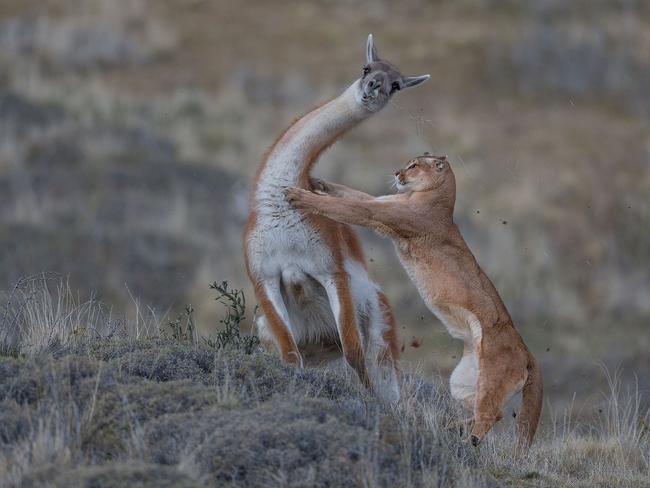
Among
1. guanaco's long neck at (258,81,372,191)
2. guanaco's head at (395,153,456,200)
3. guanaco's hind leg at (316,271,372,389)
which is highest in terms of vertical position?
guanaco's long neck at (258,81,372,191)

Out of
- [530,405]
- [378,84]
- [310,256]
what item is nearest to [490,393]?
[530,405]

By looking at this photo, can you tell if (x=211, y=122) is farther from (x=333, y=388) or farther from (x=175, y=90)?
(x=333, y=388)

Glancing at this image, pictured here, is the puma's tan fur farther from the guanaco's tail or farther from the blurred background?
the blurred background

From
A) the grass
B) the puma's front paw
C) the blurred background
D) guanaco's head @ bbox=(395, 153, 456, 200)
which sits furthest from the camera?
the blurred background

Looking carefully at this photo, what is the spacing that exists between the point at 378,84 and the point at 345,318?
1852mm

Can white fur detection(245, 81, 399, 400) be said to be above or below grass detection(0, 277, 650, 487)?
above

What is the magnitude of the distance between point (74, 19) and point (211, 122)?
7.48m

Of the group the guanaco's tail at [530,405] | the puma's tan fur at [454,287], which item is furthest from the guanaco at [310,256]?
the guanaco's tail at [530,405]

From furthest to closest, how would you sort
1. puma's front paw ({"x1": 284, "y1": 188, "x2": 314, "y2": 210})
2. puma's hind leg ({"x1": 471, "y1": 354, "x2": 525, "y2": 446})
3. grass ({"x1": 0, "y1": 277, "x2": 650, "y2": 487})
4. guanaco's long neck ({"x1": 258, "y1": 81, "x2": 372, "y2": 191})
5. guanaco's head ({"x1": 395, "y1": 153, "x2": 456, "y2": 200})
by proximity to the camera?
guanaco's head ({"x1": 395, "y1": 153, "x2": 456, "y2": 200}), guanaco's long neck ({"x1": 258, "y1": 81, "x2": 372, "y2": 191}), puma's front paw ({"x1": 284, "y1": 188, "x2": 314, "y2": 210}), puma's hind leg ({"x1": 471, "y1": 354, "x2": 525, "y2": 446}), grass ({"x1": 0, "y1": 277, "x2": 650, "y2": 487})

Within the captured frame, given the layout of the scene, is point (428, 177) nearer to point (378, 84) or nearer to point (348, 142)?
point (378, 84)

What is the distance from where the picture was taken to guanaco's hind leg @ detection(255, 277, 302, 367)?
10531mm

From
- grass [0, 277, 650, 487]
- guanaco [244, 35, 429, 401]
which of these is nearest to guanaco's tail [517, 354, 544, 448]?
grass [0, 277, 650, 487]

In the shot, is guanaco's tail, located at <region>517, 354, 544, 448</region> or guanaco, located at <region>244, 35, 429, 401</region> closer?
guanaco's tail, located at <region>517, 354, 544, 448</region>

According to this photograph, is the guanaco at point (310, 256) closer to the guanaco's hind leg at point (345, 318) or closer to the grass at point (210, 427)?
the guanaco's hind leg at point (345, 318)
